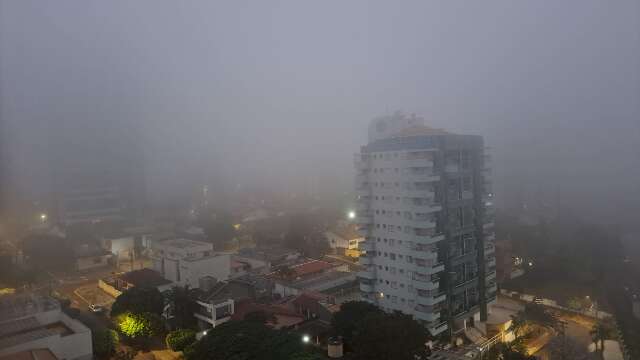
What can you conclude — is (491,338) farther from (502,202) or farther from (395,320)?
(502,202)

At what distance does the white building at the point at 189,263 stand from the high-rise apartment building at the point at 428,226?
10169 millimetres

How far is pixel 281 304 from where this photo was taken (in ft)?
74.5

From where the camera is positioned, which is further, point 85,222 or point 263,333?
point 85,222

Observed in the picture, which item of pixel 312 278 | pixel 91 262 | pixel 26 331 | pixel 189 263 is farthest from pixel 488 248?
pixel 91 262

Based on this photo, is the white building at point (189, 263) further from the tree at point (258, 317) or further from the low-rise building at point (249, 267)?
the tree at point (258, 317)

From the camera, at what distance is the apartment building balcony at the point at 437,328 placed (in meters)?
19.7

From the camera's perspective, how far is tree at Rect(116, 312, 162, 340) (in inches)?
760

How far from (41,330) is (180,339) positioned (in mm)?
5332

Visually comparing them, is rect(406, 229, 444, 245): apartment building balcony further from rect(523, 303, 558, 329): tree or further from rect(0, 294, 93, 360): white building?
rect(0, 294, 93, 360): white building

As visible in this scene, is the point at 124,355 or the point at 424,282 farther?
the point at 424,282

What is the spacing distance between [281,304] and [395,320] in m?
→ 7.97

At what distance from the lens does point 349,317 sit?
18.0m

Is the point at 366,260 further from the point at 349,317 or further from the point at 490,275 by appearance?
the point at 490,275

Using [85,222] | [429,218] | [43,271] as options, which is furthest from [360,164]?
[85,222]
